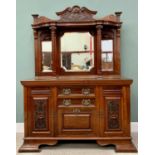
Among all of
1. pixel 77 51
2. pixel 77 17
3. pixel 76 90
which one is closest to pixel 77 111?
pixel 76 90

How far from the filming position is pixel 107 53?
308 cm

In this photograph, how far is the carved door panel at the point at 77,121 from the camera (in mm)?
2693

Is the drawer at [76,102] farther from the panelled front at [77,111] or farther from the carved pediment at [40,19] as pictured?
the carved pediment at [40,19]

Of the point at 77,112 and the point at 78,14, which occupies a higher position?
the point at 78,14

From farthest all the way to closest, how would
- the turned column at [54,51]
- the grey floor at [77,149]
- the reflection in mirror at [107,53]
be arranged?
the reflection in mirror at [107,53] < the turned column at [54,51] < the grey floor at [77,149]

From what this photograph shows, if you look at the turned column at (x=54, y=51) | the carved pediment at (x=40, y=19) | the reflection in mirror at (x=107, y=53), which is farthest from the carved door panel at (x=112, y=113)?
the carved pediment at (x=40, y=19)

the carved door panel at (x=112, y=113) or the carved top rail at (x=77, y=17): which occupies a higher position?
the carved top rail at (x=77, y=17)

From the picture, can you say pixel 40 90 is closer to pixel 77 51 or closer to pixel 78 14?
pixel 77 51

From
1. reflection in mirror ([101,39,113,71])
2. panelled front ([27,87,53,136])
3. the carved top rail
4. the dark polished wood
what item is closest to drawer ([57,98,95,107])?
the dark polished wood

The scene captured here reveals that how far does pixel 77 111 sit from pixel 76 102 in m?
0.11

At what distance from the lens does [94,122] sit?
8.82 ft
